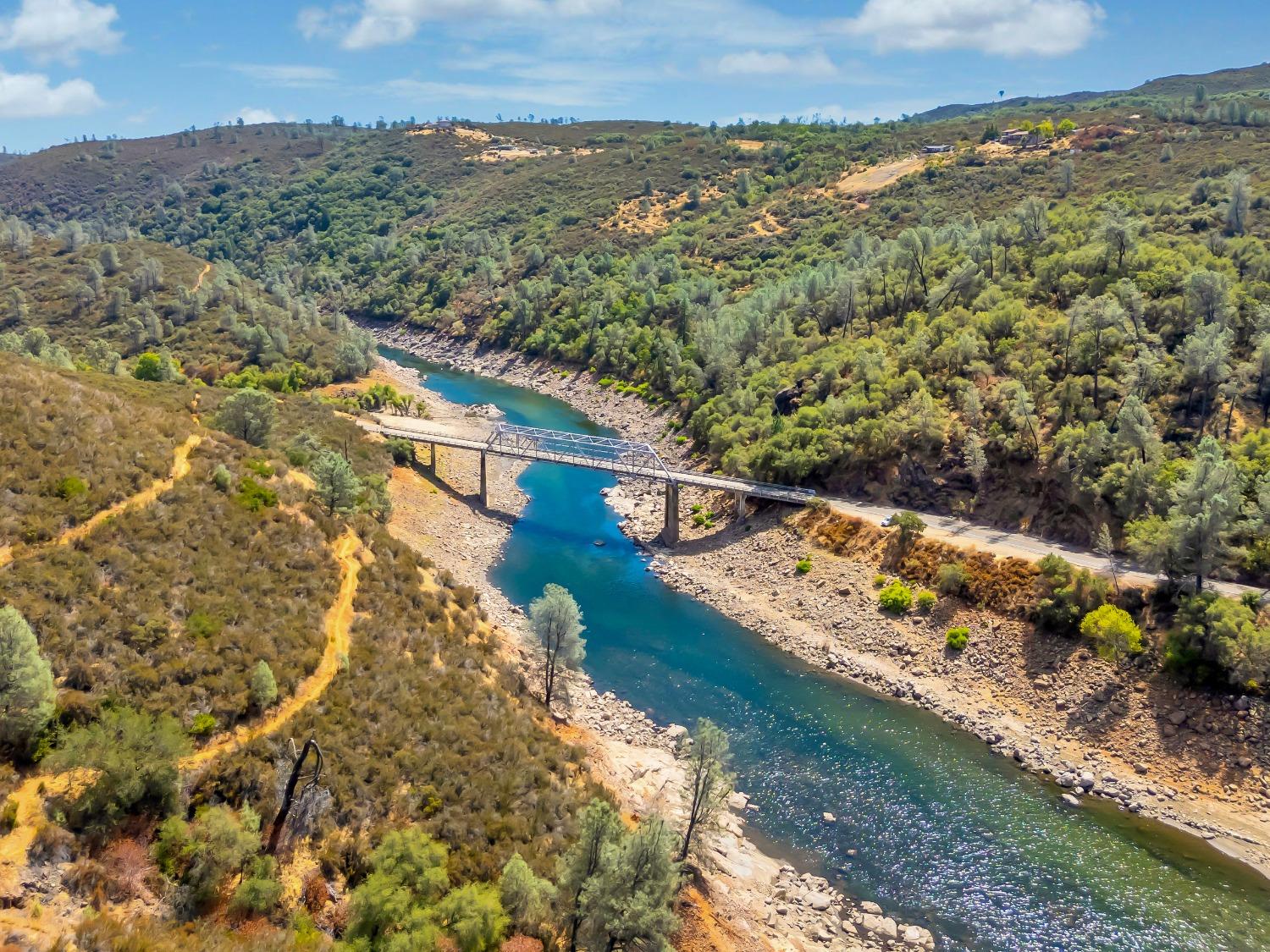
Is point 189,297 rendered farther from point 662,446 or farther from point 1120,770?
point 1120,770

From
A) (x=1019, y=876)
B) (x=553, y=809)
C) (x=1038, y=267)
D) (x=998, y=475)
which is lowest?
(x=1019, y=876)

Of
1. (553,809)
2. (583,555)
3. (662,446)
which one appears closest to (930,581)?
(583,555)

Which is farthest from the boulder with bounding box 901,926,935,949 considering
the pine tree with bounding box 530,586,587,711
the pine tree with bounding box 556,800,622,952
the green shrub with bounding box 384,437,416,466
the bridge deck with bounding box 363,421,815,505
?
the green shrub with bounding box 384,437,416,466

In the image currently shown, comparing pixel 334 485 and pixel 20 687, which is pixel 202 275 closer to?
pixel 334 485

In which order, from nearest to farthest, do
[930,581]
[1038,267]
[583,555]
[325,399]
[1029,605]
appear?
[1029,605] < [930,581] < [583,555] < [1038,267] < [325,399]

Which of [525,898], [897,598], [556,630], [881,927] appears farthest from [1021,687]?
[525,898]

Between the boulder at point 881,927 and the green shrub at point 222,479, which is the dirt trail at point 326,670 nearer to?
the green shrub at point 222,479

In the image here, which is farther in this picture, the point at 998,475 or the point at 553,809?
the point at 998,475

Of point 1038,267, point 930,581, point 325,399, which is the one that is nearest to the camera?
point 930,581
